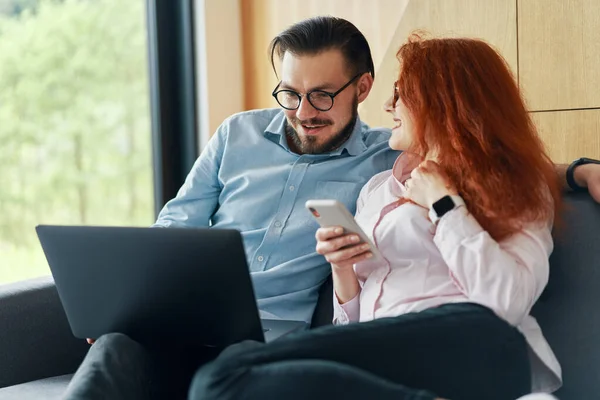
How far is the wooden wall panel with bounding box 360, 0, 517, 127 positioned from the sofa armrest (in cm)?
117

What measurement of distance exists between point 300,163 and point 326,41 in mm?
303

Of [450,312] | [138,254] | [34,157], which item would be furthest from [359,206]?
[34,157]

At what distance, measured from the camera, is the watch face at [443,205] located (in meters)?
1.52

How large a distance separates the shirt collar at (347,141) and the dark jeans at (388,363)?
637 millimetres

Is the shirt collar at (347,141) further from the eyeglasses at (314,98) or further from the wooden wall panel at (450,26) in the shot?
the wooden wall panel at (450,26)

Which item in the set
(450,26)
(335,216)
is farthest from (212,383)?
(450,26)

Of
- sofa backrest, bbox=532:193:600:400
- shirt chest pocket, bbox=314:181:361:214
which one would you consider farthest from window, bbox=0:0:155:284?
sofa backrest, bbox=532:193:600:400

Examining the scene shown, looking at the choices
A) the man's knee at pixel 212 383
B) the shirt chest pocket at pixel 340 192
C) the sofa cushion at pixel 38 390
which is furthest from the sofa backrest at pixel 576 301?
the sofa cushion at pixel 38 390

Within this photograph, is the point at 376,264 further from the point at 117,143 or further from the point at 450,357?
the point at 117,143

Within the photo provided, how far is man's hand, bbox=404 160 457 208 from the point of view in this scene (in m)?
1.56

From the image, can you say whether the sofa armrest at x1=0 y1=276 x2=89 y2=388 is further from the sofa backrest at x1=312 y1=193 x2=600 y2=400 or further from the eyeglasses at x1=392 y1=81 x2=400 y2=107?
the sofa backrest at x1=312 y1=193 x2=600 y2=400

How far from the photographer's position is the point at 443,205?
152cm

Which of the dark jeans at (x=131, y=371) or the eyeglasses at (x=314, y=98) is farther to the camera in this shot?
the eyeglasses at (x=314, y=98)

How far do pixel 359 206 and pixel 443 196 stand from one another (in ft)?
1.17
